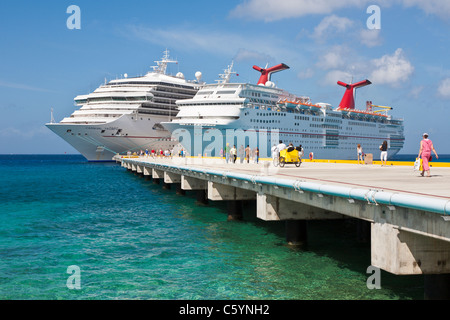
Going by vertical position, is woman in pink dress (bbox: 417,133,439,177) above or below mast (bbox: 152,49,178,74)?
below

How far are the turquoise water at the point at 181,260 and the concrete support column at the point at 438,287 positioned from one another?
1.28 meters

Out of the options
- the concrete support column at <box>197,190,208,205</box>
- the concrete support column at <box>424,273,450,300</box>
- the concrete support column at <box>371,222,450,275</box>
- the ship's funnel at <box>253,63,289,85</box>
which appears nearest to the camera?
the concrete support column at <box>371,222,450,275</box>

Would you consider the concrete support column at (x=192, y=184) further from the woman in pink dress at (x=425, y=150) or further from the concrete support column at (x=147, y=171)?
the concrete support column at (x=147, y=171)

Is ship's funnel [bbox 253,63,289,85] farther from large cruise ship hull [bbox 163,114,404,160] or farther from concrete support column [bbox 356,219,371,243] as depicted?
concrete support column [bbox 356,219,371,243]

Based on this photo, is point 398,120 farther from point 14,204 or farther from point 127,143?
point 14,204

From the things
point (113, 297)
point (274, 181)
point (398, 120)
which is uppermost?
point (398, 120)

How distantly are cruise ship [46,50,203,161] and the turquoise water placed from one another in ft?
197

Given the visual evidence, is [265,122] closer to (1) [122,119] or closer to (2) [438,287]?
(1) [122,119]

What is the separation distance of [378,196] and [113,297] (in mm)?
6571

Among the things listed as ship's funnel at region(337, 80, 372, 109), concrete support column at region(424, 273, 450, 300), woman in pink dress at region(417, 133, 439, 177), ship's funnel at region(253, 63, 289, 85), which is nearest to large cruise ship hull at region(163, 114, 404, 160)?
ship's funnel at region(337, 80, 372, 109)

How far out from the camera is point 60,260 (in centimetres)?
1387

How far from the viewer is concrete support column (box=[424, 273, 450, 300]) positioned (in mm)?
8602
